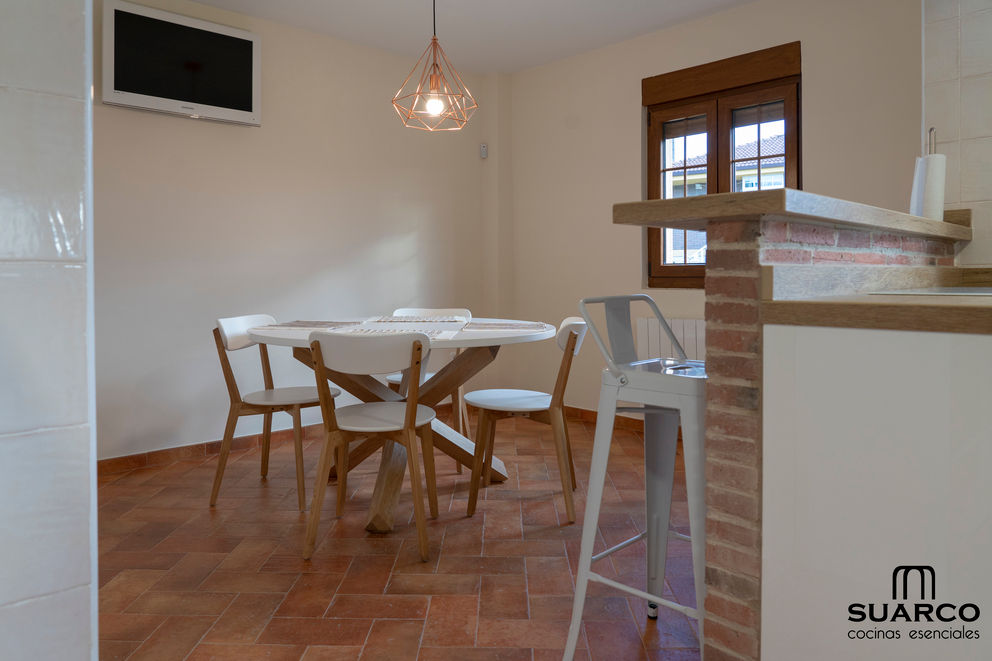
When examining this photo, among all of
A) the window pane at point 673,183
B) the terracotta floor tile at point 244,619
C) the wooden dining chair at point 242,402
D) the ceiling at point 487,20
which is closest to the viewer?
the terracotta floor tile at point 244,619

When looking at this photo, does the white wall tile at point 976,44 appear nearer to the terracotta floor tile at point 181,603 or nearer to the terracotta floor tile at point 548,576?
the terracotta floor tile at point 548,576

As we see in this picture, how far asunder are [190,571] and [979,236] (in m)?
3.50

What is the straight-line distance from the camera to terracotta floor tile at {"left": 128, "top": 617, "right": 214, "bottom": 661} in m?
1.92

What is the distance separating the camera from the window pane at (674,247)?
4.59 meters

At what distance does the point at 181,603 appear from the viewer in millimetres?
2244

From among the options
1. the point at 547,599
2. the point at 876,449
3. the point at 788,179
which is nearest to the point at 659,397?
the point at 876,449

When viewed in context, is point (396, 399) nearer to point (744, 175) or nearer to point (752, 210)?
point (752, 210)

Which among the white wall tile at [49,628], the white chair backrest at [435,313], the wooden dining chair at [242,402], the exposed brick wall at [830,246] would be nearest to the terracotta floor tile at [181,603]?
the wooden dining chair at [242,402]

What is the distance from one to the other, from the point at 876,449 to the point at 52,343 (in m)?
1.56

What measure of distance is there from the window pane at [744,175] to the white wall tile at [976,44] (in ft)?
4.53

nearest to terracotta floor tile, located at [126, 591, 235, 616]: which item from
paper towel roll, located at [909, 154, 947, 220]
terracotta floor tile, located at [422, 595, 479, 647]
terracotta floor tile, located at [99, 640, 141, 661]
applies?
terracotta floor tile, located at [99, 640, 141, 661]

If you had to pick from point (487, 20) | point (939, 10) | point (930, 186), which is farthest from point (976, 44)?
point (487, 20)

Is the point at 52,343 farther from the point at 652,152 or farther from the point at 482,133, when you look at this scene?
the point at 482,133

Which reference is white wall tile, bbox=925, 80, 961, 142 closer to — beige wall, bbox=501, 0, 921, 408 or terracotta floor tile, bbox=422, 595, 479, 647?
beige wall, bbox=501, 0, 921, 408
